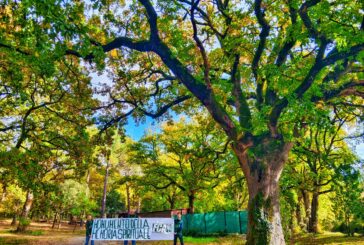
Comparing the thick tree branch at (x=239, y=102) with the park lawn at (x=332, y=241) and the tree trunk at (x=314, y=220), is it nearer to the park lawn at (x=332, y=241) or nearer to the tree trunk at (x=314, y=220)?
the park lawn at (x=332, y=241)

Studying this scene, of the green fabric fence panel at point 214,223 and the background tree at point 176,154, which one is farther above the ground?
the background tree at point 176,154

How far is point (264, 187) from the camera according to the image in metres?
10.6

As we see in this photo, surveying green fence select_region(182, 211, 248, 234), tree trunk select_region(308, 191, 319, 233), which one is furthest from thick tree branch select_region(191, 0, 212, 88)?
tree trunk select_region(308, 191, 319, 233)

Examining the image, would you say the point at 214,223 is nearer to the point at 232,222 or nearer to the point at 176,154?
the point at 232,222

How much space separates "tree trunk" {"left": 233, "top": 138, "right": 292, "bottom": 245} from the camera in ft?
33.2

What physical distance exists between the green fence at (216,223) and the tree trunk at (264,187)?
1621 cm

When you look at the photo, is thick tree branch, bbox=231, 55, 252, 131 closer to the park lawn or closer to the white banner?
the white banner

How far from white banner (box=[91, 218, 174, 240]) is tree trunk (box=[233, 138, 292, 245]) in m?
2.87

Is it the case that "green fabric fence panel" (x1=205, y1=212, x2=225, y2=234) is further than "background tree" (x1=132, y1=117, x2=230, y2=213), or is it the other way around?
"background tree" (x1=132, y1=117, x2=230, y2=213)

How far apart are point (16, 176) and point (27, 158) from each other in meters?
0.95

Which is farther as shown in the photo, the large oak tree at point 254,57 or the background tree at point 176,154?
the background tree at point 176,154

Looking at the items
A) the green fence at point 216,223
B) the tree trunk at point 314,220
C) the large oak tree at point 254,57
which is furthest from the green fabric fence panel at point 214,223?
the large oak tree at point 254,57

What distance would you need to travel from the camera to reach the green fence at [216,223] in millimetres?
26156

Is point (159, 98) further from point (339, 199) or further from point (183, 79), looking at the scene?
point (339, 199)
